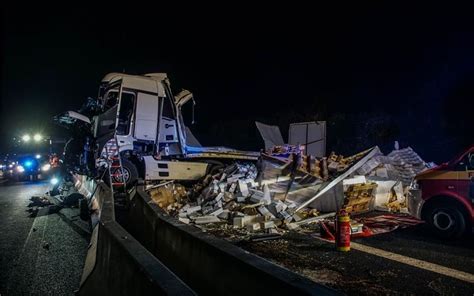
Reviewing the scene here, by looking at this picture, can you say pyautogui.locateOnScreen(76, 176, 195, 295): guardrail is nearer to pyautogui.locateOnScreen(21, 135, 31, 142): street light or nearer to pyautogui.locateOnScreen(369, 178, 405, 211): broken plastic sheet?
pyautogui.locateOnScreen(369, 178, 405, 211): broken plastic sheet

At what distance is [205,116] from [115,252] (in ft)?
111

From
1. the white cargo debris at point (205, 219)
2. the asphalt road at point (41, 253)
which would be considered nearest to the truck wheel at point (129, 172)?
the asphalt road at point (41, 253)

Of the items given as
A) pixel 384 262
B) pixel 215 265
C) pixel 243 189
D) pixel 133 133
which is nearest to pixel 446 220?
pixel 384 262

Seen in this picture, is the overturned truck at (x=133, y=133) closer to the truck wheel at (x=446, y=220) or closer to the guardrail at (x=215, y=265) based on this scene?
the guardrail at (x=215, y=265)

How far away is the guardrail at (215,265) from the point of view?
2520mm

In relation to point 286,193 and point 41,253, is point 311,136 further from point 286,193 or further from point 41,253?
point 41,253

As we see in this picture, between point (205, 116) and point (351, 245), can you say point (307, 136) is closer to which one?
point (351, 245)

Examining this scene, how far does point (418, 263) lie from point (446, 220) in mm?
1945

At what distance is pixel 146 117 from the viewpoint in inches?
423

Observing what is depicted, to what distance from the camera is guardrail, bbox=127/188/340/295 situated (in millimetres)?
2520

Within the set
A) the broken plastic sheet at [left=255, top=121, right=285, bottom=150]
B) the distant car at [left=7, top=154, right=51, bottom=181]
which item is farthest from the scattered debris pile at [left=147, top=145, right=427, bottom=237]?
the distant car at [left=7, top=154, right=51, bottom=181]

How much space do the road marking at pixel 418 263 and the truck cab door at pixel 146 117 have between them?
6766 mm

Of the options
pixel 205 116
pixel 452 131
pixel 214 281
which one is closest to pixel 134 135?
pixel 214 281

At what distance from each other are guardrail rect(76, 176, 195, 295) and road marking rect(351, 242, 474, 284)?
161 inches
